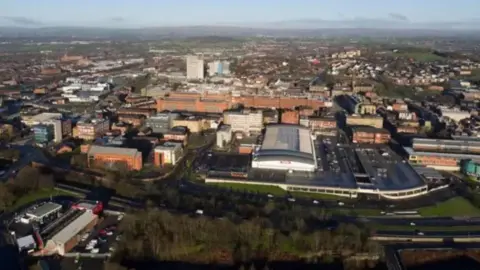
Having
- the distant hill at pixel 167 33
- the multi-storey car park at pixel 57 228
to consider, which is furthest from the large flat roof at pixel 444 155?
the distant hill at pixel 167 33

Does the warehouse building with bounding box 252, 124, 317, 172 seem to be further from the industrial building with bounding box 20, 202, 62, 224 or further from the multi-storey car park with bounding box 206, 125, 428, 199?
the industrial building with bounding box 20, 202, 62, 224

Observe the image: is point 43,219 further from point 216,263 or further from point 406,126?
point 406,126

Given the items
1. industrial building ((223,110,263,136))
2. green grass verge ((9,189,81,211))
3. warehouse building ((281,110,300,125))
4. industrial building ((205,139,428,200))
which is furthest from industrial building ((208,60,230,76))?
green grass verge ((9,189,81,211))

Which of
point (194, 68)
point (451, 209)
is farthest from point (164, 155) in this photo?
point (194, 68)

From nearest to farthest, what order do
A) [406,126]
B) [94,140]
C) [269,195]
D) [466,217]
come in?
1. [466,217]
2. [269,195]
3. [94,140]
4. [406,126]

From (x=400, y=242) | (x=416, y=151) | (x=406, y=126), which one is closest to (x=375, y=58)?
(x=406, y=126)

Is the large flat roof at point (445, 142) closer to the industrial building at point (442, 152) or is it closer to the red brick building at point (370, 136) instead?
the industrial building at point (442, 152)

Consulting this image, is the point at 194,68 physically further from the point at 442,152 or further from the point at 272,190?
the point at 272,190
